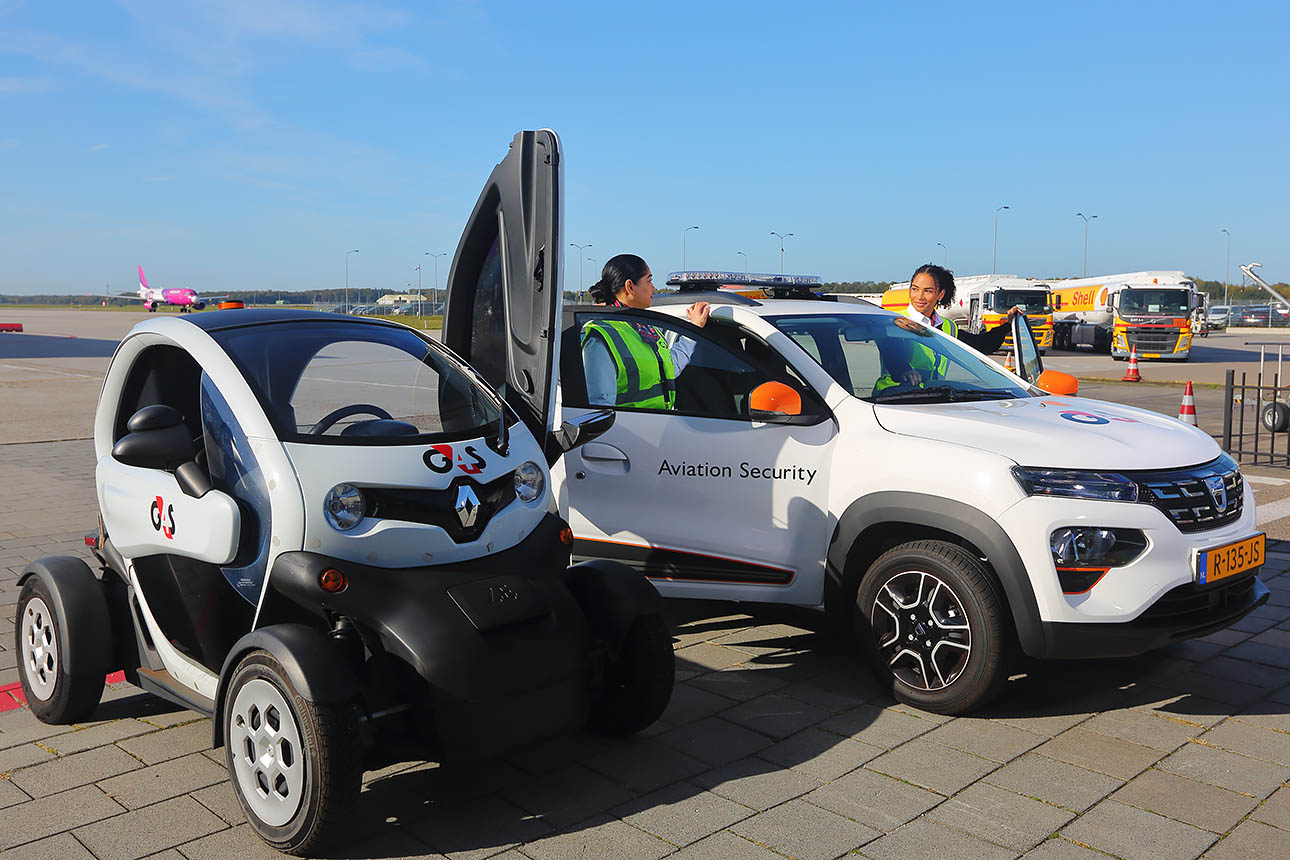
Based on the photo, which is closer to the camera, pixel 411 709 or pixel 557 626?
pixel 411 709

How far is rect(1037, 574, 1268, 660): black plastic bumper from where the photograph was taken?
3938 mm

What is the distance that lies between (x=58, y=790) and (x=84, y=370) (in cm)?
2512

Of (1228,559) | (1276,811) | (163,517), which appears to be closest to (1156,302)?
(1228,559)

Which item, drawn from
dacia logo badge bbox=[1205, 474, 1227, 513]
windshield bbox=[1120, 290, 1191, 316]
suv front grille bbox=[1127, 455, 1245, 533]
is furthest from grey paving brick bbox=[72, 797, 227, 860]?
windshield bbox=[1120, 290, 1191, 316]

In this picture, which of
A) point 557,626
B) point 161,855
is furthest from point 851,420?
point 161,855

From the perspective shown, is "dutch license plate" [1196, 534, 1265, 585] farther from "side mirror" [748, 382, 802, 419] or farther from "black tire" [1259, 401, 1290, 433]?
"black tire" [1259, 401, 1290, 433]

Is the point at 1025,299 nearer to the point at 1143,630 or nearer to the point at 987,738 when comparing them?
the point at 1143,630

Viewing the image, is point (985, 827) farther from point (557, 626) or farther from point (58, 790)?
point (58, 790)

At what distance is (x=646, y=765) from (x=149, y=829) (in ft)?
5.41

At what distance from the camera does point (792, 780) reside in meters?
3.73

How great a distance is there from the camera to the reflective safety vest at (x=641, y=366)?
5.29 meters

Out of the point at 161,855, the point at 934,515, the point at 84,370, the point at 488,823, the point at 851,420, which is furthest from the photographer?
the point at 84,370

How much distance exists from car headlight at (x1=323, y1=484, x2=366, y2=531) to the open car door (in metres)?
0.93

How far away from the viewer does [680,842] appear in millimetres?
3270
